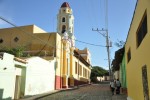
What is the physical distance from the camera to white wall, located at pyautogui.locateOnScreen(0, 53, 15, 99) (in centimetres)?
1502

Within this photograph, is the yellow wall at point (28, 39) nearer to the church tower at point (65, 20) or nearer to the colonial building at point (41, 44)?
the colonial building at point (41, 44)

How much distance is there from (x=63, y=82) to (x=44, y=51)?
18.4ft

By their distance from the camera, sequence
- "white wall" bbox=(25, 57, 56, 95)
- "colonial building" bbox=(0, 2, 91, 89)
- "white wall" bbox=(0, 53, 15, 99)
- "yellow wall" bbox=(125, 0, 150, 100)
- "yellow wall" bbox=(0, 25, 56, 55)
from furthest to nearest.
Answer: "yellow wall" bbox=(0, 25, 56, 55) < "colonial building" bbox=(0, 2, 91, 89) < "white wall" bbox=(25, 57, 56, 95) < "white wall" bbox=(0, 53, 15, 99) < "yellow wall" bbox=(125, 0, 150, 100)

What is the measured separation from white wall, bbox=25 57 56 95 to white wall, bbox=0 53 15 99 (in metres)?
2.63

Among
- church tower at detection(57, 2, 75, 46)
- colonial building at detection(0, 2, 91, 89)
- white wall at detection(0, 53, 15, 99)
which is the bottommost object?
white wall at detection(0, 53, 15, 99)

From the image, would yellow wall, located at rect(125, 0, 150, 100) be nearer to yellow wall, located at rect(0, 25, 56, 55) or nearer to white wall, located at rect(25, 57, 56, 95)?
white wall, located at rect(25, 57, 56, 95)

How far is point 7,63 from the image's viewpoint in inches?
614

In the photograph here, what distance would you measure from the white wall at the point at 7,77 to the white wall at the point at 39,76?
8.62 feet

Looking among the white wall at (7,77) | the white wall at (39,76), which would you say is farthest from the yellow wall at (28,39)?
the white wall at (7,77)

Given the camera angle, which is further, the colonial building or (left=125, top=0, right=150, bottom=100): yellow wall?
the colonial building

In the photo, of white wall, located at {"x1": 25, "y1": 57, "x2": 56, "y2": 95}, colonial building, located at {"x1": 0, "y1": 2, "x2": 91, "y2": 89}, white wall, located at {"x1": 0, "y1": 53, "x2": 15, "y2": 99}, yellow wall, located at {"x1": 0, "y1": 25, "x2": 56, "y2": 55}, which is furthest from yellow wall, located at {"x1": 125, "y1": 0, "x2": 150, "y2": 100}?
yellow wall, located at {"x1": 0, "y1": 25, "x2": 56, "y2": 55}

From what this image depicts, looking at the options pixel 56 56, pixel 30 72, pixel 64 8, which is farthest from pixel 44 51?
pixel 64 8

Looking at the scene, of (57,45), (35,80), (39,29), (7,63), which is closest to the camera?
(7,63)

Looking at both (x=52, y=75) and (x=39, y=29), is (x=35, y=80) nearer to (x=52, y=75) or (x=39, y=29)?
(x=52, y=75)
